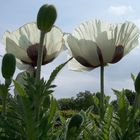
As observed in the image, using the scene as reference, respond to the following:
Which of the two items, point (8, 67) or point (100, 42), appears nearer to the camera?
point (8, 67)

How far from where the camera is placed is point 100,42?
1633mm

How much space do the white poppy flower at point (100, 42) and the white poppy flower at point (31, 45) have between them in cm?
4

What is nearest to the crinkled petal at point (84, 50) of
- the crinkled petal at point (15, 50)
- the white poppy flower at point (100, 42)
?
the white poppy flower at point (100, 42)

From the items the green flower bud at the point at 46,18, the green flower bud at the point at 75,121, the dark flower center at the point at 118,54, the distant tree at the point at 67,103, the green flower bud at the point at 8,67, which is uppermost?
the distant tree at the point at 67,103

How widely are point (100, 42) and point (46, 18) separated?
0.32 m

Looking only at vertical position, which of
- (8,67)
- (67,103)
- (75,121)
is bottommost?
(75,121)

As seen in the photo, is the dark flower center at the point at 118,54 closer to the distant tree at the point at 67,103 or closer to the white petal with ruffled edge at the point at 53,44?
the white petal with ruffled edge at the point at 53,44

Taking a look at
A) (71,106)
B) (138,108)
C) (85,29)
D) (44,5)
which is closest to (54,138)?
(138,108)

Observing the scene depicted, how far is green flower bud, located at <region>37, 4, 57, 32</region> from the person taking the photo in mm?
1367

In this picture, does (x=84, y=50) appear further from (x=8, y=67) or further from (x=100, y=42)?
(x=8, y=67)

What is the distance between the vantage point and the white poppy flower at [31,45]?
156cm

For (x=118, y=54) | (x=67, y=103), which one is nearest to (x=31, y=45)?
(x=118, y=54)

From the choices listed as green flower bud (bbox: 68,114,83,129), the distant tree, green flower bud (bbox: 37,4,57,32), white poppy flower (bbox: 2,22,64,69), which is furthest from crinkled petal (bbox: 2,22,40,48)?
the distant tree

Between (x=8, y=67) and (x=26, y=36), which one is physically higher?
(x=26, y=36)
